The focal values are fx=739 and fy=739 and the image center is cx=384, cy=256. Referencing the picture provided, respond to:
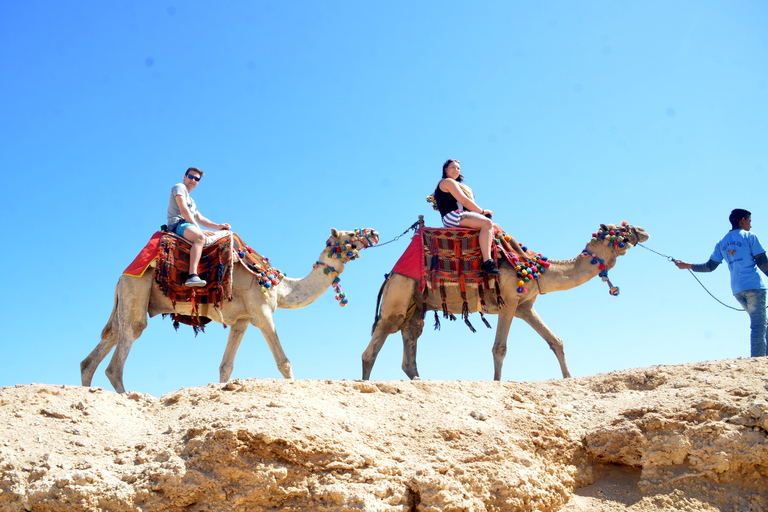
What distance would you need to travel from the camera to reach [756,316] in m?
9.29

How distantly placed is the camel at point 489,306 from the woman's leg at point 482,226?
41 cm

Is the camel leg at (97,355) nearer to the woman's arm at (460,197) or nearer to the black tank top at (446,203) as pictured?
the black tank top at (446,203)

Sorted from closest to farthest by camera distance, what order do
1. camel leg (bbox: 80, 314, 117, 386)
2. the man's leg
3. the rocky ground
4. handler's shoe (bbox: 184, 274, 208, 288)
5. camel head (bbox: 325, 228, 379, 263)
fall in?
1. the rocky ground
2. camel leg (bbox: 80, 314, 117, 386)
3. handler's shoe (bbox: 184, 274, 208, 288)
4. the man's leg
5. camel head (bbox: 325, 228, 379, 263)

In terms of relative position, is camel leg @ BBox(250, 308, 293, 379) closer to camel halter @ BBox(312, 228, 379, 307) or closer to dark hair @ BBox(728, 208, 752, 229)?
camel halter @ BBox(312, 228, 379, 307)

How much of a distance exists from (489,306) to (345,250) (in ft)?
8.07

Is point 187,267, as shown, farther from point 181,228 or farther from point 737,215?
point 737,215

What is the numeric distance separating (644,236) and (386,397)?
5.45 m

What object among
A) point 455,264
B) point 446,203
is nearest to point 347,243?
point 446,203

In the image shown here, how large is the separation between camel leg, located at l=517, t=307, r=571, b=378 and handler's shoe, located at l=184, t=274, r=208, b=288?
432 centimetres

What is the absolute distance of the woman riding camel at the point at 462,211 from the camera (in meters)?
9.72

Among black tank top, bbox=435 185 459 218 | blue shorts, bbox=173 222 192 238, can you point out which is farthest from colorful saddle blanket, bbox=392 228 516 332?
blue shorts, bbox=173 222 192 238

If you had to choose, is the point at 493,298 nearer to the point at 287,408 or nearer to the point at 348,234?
the point at 348,234

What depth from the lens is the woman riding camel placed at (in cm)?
972

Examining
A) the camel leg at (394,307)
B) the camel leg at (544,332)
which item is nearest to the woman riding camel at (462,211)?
the camel leg at (544,332)
